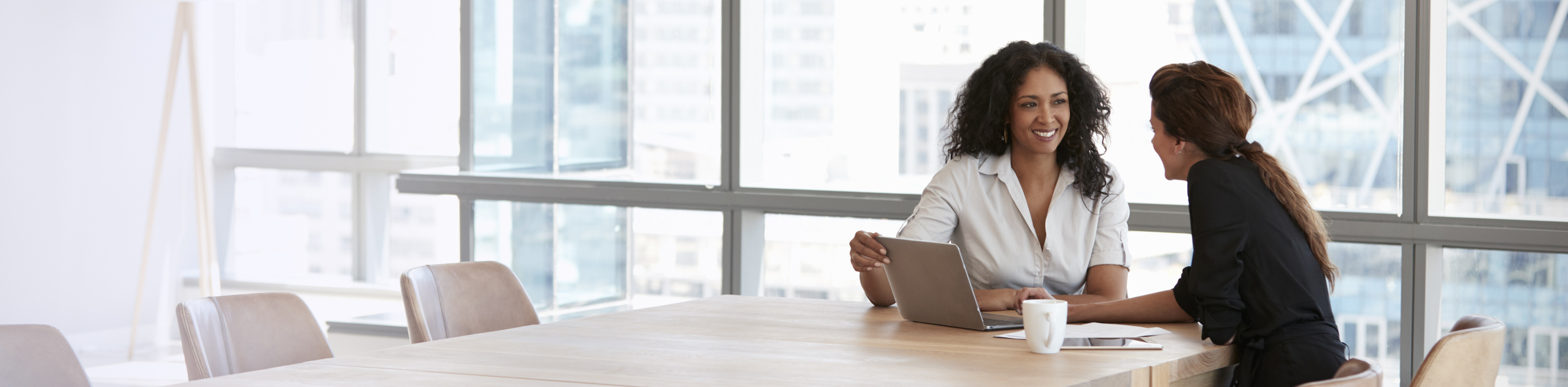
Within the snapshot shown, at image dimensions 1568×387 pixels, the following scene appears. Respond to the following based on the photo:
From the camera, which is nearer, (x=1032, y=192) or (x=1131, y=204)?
(x=1032, y=192)

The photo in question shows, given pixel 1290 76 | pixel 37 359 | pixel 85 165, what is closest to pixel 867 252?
pixel 37 359

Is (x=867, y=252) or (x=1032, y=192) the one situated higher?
(x=1032, y=192)

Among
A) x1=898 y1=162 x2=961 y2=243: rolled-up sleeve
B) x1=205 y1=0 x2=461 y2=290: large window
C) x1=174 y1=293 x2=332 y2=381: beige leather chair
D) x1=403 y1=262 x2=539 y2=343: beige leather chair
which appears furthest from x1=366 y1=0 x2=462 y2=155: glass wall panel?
x1=898 y1=162 x2=961 y2=243: rolled-up sleeve

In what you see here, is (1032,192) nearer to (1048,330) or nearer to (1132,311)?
(1132,311)

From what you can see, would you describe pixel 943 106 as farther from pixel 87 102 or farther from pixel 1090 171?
pixel 87 102

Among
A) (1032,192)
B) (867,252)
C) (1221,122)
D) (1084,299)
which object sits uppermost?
(1221,122)

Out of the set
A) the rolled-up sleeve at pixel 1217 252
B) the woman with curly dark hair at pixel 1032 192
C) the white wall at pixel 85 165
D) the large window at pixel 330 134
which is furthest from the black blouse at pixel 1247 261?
the white wall at pixel 85 165

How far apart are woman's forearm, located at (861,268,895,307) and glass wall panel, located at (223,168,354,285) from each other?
3.94 m

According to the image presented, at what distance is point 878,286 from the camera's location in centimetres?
261

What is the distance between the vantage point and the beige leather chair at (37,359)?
1960mm

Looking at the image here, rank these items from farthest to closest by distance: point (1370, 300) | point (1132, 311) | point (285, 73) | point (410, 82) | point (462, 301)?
point (285, 73)
point (410, 82)
point (1370, 300)
point (462, 301)
point (1132, 311)

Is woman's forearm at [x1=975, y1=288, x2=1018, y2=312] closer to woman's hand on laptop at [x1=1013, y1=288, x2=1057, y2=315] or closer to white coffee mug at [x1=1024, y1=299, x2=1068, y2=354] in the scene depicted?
woman's hand on laptop at [x1=1013, y1=288, x2=1057, y2=315]

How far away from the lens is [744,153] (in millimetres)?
4270

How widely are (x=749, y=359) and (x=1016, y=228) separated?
3.07ft
